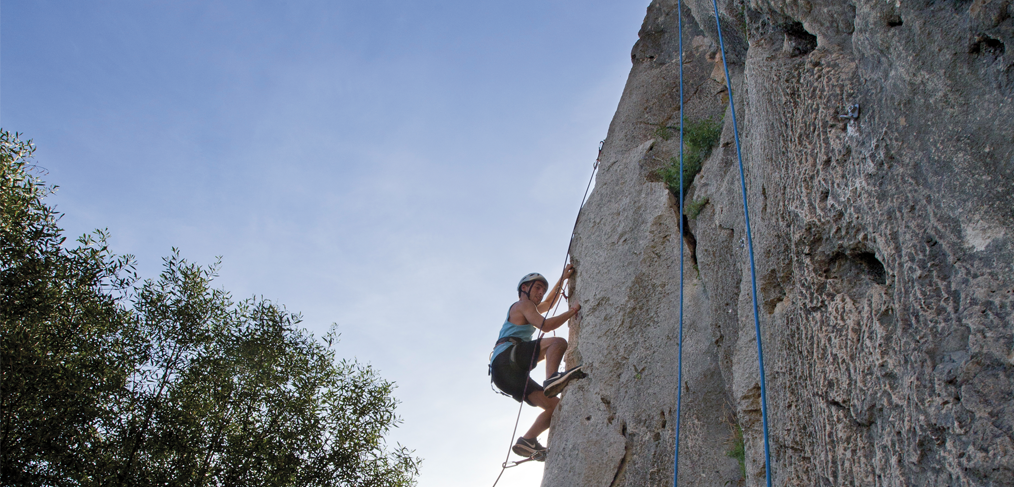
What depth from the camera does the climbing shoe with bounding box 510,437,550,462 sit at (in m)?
7.35

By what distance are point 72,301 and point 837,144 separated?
8.92 meters

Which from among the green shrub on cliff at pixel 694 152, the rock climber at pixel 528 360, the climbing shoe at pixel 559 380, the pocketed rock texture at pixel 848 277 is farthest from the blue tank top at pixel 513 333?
the green shrub on cliff at pixel 694 152

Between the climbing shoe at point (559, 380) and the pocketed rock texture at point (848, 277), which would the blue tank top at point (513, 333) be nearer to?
the climbing shoe at point (559, 380)

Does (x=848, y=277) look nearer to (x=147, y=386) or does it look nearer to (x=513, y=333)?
(x=513, y=333)

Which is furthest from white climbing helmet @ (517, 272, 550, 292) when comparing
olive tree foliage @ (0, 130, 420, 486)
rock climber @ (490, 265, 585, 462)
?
olive tree foliage @ (0, 130, 420, 486)

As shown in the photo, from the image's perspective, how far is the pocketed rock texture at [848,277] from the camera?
8.28 ft

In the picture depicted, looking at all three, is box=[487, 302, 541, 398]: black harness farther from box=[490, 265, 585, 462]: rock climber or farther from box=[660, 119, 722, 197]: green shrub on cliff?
box=[660, 119, 722, 197]: green shrub on cliff

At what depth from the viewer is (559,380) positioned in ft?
23.5

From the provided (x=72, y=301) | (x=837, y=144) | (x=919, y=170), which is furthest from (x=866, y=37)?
(x=72, y=301)

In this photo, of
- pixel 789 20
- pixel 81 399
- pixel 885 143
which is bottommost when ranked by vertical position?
pixel 81 399

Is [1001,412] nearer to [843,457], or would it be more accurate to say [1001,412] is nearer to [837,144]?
[843,457]

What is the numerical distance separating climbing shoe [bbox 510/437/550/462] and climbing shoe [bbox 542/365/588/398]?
0.59 meters

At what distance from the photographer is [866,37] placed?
3418mm

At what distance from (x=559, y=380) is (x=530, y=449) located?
97 centimetres
